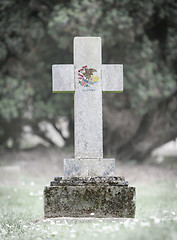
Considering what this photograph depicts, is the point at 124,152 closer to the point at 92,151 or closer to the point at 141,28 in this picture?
the point at 141,28

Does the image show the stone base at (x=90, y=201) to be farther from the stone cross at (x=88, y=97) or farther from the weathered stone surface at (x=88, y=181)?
the stone cross at (x=88, y=97)

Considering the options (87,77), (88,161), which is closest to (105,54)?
(87,77)

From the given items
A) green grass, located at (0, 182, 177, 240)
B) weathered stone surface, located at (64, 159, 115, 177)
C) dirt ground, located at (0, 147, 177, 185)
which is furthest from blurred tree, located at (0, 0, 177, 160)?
weathered stone surface, located at (64, 159, 115, 177)

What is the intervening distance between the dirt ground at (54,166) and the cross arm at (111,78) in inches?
177

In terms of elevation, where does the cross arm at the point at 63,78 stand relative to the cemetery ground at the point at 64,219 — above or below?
above

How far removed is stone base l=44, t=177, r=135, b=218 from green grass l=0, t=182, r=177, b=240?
179mm

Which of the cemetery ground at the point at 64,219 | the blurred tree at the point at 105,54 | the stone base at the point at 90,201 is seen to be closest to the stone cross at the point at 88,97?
the stone base at the point at 90,201

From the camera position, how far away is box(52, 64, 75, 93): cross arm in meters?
5.26

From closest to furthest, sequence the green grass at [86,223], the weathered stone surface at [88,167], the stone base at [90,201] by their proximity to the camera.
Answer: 1. the green grass at [86,223]
2. the stone base at [90,201]
3. the weathered stone surface at [88,167]

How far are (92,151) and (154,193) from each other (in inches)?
120

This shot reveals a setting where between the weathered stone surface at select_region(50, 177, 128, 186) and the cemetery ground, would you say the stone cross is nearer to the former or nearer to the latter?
the weathered stone surface at select_region(50, 177, 128, 186)

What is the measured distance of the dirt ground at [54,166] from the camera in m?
10.2

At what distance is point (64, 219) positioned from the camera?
456 centimetres

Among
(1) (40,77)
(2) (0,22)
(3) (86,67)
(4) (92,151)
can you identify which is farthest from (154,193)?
(2) (0,22)
